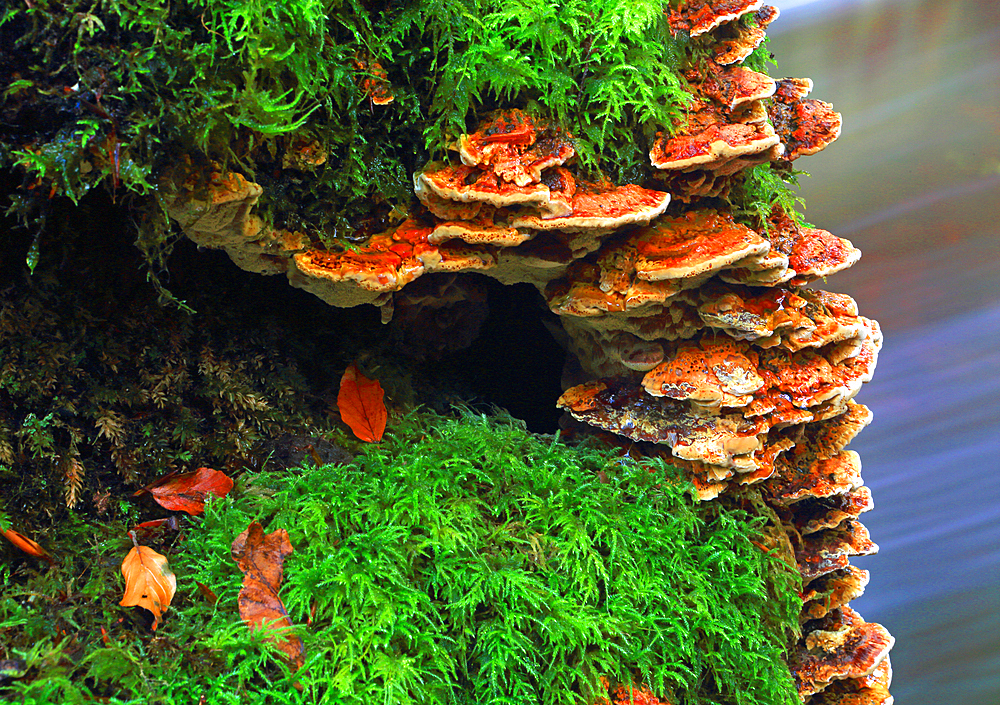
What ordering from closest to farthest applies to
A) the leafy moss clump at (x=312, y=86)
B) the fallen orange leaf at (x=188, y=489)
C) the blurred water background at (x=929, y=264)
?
1. the leafy moss clump at (x=312, y=86)
2. the fallen orange leaf at (x=188, y=489)
3. the blurred water background at (x=929, y=264)

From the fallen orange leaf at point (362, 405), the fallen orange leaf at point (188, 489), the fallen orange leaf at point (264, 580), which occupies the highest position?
the fallen orange leaf at point (362, 405)

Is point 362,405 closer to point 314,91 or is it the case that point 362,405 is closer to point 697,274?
point 314,91

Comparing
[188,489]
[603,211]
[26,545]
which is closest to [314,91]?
[603,211]

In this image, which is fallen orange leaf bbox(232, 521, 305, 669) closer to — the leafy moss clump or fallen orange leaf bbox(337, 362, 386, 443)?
fallen orange leaf bbox(337, 362, 386, 443)

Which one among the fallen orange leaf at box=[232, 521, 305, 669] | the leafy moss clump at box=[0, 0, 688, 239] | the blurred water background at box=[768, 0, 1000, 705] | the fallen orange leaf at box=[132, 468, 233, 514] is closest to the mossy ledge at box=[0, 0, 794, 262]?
the leafy moss clump at box=[0, 0, 688, 239]

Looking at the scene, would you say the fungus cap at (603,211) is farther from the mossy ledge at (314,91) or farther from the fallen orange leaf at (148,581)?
the fallen orange leaf at (148,581)

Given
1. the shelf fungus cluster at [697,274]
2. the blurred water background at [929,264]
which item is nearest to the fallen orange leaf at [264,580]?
the shelf fungus cluster at [697,274]
